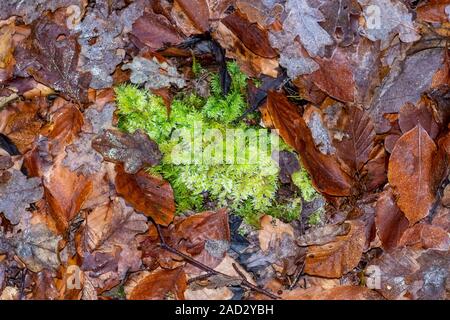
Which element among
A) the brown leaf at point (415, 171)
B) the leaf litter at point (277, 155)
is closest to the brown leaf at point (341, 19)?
the leaf litter at point (277, 155)

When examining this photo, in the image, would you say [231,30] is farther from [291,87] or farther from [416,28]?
[416,28]

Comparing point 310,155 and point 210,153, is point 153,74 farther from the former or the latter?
point 310,155

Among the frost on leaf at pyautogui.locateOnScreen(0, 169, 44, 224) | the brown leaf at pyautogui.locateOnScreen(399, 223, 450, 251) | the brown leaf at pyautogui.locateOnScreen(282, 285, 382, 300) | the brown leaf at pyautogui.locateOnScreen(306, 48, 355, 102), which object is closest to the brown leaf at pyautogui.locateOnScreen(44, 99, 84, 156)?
the frost on leaf at pyautogui.locateOnScreen(0, 169, 44, 224)

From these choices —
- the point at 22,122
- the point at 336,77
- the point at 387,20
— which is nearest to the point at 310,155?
the point at 336,77

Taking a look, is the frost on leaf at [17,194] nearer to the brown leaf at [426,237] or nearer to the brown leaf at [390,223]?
the brown leaf at [390,223]

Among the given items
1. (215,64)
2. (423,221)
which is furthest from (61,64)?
(423,221)

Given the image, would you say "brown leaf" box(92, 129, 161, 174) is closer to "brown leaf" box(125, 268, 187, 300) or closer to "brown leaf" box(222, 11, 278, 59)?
"brown leaf" box(125, 268, 187, 300)
